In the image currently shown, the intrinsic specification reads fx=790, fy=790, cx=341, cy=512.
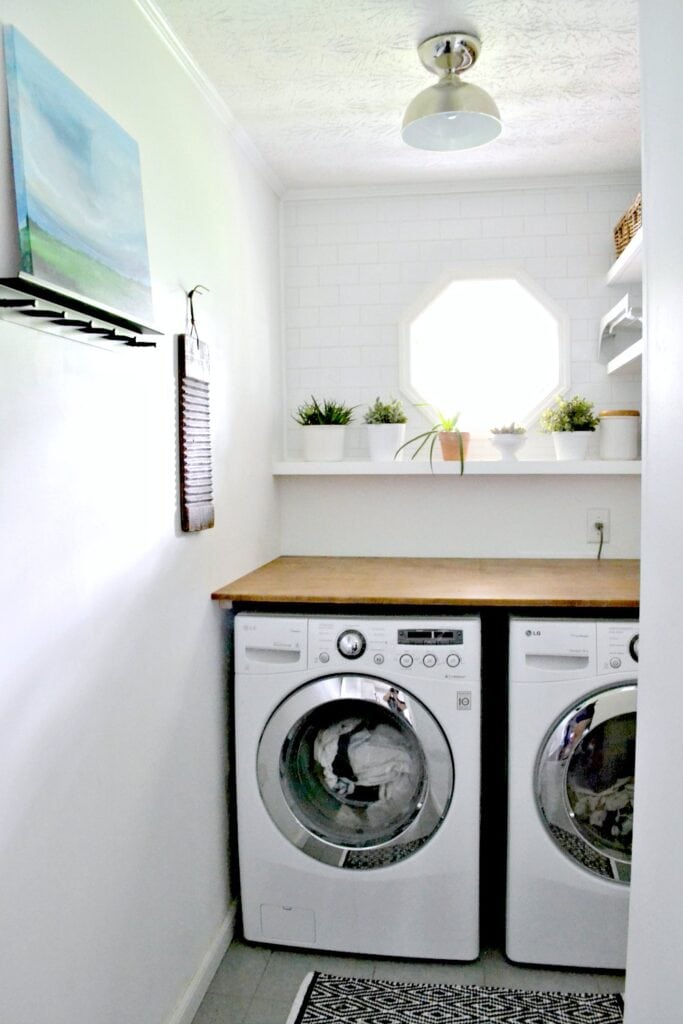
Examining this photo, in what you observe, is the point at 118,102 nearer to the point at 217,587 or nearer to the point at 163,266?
the point at 163,266

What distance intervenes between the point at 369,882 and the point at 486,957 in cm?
42

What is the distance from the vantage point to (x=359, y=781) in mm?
2303

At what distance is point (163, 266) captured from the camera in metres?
1.93

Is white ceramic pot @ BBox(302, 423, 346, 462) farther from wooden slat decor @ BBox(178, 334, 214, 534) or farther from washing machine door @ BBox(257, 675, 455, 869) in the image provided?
washing machine door @ BBox(257, 675, 455, 869)

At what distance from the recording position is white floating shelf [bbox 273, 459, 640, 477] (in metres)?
2.84

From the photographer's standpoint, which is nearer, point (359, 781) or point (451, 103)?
point (451, 103)

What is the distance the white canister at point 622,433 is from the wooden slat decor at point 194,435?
1502mm

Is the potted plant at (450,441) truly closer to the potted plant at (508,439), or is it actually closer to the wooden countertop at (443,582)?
the potted plant at (508,439)

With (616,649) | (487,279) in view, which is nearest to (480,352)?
(487,279)

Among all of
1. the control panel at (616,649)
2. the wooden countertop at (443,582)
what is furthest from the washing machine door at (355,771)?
the control panel at (616,649)

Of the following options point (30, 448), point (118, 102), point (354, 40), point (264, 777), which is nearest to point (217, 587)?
point (264, 777)

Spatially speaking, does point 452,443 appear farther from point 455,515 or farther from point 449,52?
point 449,52

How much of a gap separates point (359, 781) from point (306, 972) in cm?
55

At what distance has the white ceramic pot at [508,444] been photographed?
2916mm
